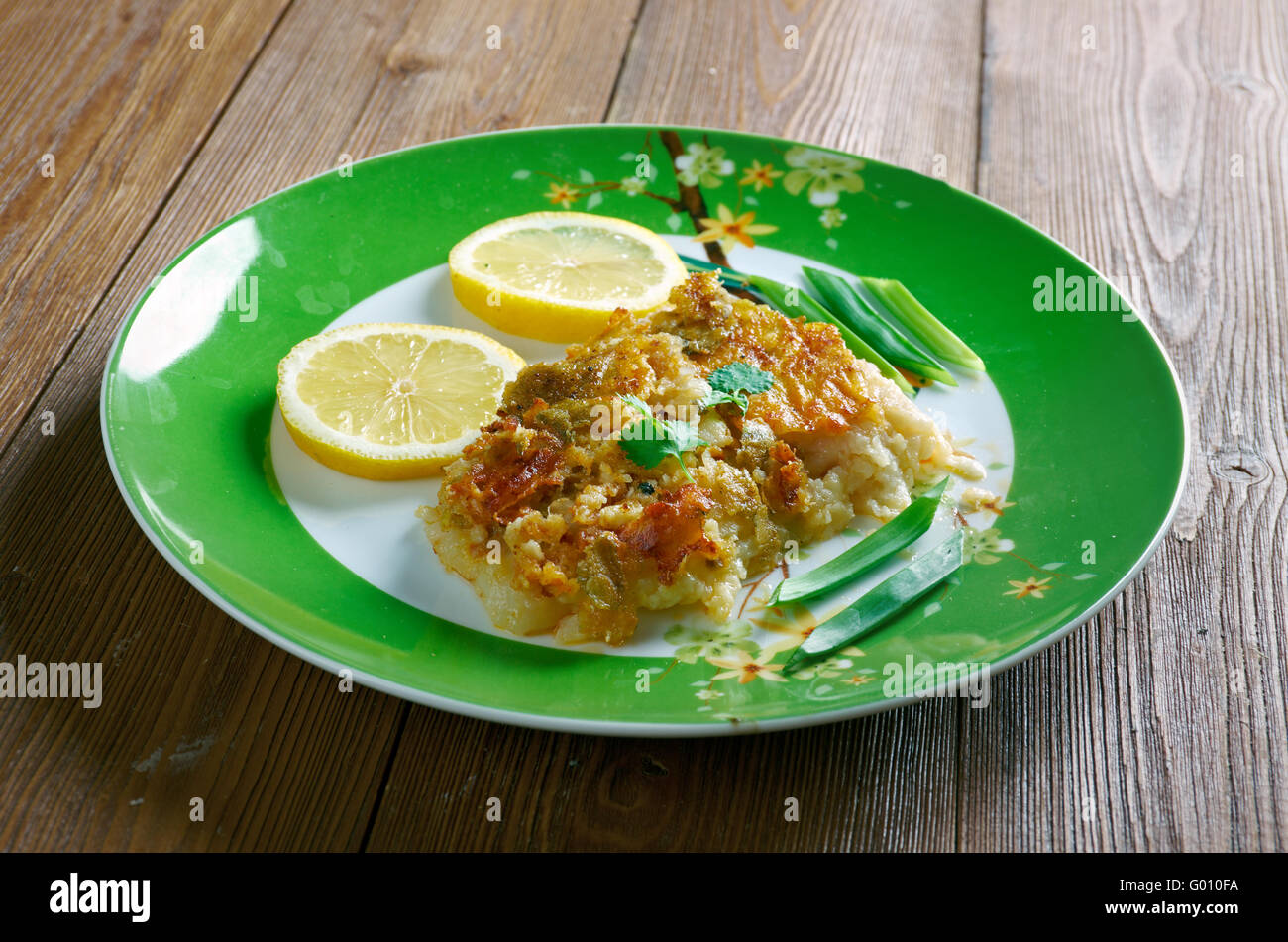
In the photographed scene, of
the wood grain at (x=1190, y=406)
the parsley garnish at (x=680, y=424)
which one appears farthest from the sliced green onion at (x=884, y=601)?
the parsley garnish at (x=680, y=424)

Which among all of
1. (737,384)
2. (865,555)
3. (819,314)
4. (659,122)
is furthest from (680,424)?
(659,122)

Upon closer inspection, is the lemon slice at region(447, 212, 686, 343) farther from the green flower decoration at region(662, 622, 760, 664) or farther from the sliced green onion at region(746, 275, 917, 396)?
the green flower decoration at region(662, 622, 760, 664)

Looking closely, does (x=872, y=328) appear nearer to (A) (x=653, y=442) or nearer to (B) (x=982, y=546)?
(B) (x=982, y=546)

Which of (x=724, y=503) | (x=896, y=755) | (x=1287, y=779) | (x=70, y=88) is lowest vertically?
(x=1287, y=779)

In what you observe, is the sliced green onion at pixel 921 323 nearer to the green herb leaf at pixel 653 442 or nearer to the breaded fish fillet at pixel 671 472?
the breaded fish fillet at pixel 671 472

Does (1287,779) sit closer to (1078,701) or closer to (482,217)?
(1078,701)

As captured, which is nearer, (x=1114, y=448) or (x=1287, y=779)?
(x=1287, y=779)

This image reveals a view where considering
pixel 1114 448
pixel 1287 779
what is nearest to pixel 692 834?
pixel 1287 779
